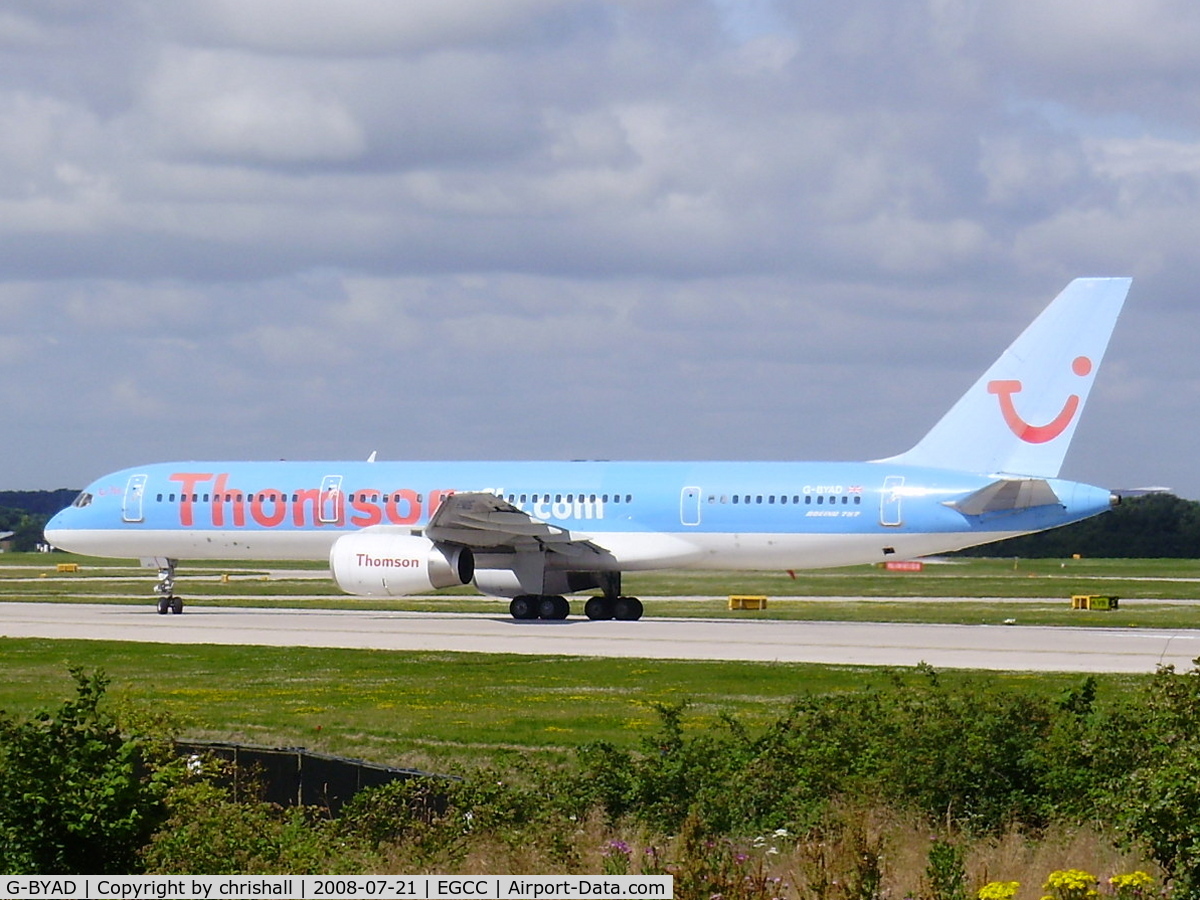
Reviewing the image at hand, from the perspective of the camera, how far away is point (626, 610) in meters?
46.7

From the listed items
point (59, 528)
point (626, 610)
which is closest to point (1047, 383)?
point (626, 610)

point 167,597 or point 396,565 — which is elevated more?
point 396,565

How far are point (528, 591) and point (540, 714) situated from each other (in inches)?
872

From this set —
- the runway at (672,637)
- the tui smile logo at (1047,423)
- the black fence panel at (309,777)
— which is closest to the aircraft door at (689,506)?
the runway at (672,637)

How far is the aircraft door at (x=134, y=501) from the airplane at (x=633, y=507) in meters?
0.05

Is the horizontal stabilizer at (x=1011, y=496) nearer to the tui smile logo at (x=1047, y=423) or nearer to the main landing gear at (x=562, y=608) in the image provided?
the tui smile logo at (x=1047, y=423)

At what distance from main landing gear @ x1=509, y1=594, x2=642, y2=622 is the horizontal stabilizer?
10320 millimetres

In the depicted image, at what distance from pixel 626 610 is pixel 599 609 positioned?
85 centimetres

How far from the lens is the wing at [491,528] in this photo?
43.5 metres

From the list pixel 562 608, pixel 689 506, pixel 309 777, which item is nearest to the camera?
pixel 309 777

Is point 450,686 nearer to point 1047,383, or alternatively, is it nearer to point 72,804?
point 72,804

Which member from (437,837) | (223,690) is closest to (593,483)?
(223,690)

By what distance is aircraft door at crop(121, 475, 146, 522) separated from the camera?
168 ft

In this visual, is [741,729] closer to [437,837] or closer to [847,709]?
[847,709]
